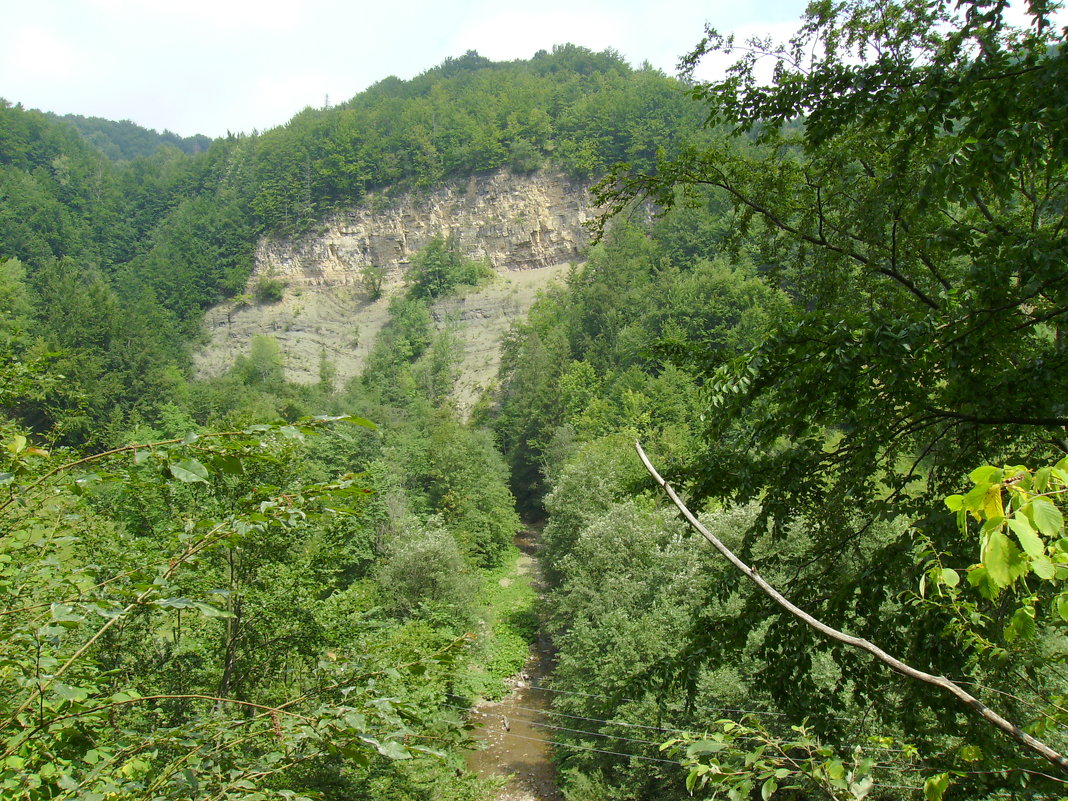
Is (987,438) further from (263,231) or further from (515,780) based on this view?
(263,231)

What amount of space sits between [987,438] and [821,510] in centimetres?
113

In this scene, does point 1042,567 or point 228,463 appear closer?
point 1042,567

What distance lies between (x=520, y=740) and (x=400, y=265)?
222ft

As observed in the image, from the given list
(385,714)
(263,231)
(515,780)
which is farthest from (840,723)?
(263,231)

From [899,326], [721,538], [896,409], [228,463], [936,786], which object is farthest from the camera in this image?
[721,538]

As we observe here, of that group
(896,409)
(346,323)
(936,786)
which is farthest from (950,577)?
(346,323)

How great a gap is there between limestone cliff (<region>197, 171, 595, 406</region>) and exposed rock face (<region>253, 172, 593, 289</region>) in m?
0.12

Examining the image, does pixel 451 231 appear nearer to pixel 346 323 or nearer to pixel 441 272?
pixel 441 272

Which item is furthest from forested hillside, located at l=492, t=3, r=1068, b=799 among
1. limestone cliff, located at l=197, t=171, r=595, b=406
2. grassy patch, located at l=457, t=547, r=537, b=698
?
limestone cliff, located at l=197, t=171, r=595, b=406

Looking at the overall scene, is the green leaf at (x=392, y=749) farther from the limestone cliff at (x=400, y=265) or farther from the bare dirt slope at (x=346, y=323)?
the bare dirt slope at (x=346, y=323)

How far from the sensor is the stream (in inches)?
645

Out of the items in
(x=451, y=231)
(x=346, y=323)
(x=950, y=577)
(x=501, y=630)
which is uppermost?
(x=451, y=231)

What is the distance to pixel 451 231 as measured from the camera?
261 feet

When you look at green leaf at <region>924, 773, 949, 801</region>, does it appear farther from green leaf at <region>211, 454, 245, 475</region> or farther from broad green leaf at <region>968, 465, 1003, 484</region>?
green leaf at <region>211, 454, 245, 475</region>
